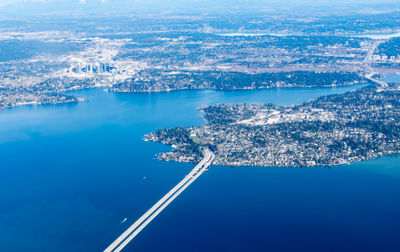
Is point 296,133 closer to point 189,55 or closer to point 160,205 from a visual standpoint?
point 160,205

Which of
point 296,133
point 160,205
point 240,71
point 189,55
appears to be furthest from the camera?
point 189,55

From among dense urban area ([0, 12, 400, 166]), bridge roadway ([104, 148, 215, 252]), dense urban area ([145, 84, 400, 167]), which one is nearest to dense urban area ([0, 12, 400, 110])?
dense urban area ([0, 12, 400, 166])

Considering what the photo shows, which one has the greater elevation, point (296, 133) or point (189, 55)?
point (296, 133)

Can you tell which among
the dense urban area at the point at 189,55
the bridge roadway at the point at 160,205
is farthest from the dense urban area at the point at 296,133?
the dense urban area at the point at 189,55

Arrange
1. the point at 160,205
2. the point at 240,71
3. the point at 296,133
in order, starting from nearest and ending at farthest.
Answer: the point at 160,205 < the point at 296,133 < the point at 240,71

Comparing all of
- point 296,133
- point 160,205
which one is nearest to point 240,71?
point 296,133

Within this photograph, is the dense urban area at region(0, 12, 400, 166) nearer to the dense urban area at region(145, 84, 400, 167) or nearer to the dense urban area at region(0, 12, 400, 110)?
the dense urban area at region(145, 84, 400, 167)

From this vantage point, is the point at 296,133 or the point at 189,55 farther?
the point at 189,55

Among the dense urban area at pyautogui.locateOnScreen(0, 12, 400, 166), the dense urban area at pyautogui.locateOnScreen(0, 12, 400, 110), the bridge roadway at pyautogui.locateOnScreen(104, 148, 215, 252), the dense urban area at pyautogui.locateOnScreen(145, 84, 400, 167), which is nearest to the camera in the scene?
the bridge roadway at pyautogui.locateOnScreen(104, 148, 215, 252)

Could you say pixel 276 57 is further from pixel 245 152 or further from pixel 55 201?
pixel 55 201

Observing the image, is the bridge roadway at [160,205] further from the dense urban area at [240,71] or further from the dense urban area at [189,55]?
the dense urban area at [189,55]
